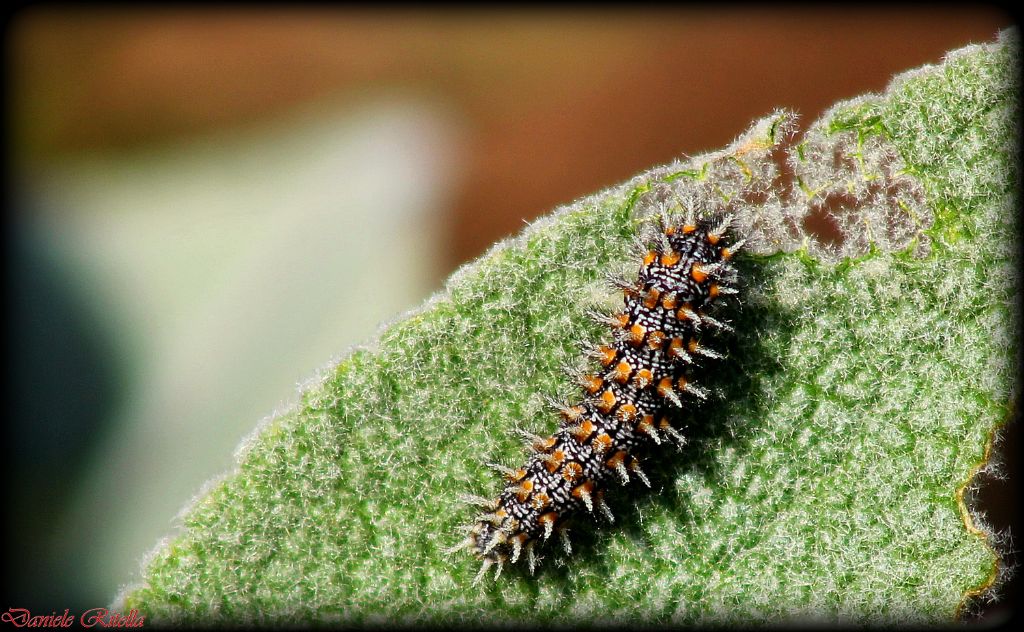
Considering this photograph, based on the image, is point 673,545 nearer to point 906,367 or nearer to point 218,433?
point 906,367

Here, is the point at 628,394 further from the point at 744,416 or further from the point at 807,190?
the point at 807,190

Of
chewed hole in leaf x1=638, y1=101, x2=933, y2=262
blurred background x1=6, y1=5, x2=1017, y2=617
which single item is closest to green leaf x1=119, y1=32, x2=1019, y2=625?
chewed hole in leaf x1=638, y1=101, x2=933, y2=262

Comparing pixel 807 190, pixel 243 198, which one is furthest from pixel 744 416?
pixel 243 198

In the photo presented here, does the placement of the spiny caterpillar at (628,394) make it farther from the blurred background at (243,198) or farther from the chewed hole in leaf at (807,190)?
the blurred background at (243,198)

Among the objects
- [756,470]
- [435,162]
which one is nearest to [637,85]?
[435,162]

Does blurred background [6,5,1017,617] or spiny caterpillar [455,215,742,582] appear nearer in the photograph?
spiny caterpillar [455,215,742,582]

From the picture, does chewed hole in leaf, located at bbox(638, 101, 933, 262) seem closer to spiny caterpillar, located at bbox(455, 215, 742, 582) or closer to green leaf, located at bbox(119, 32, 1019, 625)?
green leaf, located at bbox(119, 32, 1019, 625)
